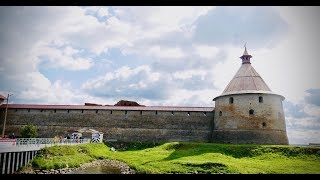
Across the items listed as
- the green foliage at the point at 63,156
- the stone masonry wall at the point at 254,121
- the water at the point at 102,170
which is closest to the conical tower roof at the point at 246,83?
the stone masonry wall at the point at 254,121

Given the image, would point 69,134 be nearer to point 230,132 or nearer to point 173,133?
point 173,133

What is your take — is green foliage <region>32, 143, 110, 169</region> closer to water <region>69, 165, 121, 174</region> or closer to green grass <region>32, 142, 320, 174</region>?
green grass <region>32, 142, 320, 174</region>

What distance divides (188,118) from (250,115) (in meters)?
5.32

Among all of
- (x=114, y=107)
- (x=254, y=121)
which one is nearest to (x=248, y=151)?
(x=254, y=121)

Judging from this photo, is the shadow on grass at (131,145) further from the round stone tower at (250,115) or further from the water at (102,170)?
the water at (102,170)

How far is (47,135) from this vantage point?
2584 centimetres

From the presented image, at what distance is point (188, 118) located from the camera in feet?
83.3

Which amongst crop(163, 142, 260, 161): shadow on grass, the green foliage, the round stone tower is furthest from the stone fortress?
the green foliage

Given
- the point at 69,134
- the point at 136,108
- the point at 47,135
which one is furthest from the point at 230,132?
the point at 47,135

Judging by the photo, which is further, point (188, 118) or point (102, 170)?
point (188, 118)

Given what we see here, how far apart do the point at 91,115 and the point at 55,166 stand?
13.1 meters

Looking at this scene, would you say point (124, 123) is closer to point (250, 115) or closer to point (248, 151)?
point (250, 115)

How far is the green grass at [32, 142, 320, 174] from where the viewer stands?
43.7 ft

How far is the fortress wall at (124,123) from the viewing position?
987 inches
